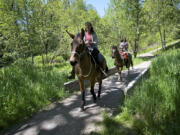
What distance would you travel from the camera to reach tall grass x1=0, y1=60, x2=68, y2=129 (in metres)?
4.35

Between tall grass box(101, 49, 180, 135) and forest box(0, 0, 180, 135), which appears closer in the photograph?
tall grass box(101, 49, 180, 135)

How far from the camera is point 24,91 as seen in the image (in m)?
5.15

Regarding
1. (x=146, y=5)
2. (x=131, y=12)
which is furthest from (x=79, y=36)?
(x=146, y=5)

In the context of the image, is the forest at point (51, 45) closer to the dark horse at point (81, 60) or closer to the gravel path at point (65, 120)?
the gravel path at point (65, 120)

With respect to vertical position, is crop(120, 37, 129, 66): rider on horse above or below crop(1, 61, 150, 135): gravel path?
above

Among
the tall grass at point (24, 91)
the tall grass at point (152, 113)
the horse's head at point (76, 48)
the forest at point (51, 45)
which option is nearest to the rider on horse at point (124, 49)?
the forest at point (51, 45)

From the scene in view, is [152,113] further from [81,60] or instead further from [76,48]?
[76,48]

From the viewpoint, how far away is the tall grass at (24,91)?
435 cm

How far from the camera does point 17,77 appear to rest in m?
5.64

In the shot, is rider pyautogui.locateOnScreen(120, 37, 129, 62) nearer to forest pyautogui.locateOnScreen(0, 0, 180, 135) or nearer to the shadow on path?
forest pyautogui.locateOnScreen(0, 0, 180, 135)

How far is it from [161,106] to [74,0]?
953 inches

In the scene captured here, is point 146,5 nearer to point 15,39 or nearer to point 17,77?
point 15,39

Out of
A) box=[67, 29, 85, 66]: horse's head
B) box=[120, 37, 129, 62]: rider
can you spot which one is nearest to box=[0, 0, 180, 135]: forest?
box=[67, 29, 85, 66]: horse's head

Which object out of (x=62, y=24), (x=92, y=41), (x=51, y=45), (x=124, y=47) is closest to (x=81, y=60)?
(x=92, y=41)
